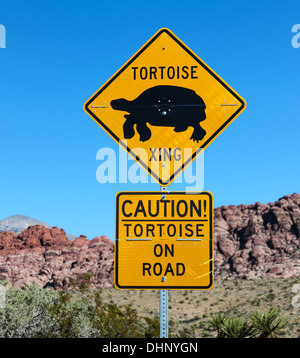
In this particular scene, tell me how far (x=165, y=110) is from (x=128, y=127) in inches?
17.0

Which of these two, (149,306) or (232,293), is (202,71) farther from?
(232,293)

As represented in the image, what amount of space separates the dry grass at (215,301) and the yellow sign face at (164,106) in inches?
1373

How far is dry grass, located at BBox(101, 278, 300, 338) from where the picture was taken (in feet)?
146

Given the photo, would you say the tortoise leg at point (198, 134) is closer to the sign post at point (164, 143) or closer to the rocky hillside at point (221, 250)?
the sign post at point (164, 143)

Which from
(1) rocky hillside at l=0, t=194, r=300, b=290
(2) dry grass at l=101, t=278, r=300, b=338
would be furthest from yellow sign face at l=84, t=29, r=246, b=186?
(1) rocky hillside at l=0, t=194, r=300, b=290

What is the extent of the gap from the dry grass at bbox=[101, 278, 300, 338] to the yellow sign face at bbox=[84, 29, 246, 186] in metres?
34.9

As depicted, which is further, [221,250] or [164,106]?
[221,250]

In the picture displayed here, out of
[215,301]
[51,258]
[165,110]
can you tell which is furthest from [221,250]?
[165,110]

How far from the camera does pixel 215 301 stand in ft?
182

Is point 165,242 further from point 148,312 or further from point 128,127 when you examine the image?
point 148,312

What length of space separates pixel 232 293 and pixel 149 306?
13.1 meters
